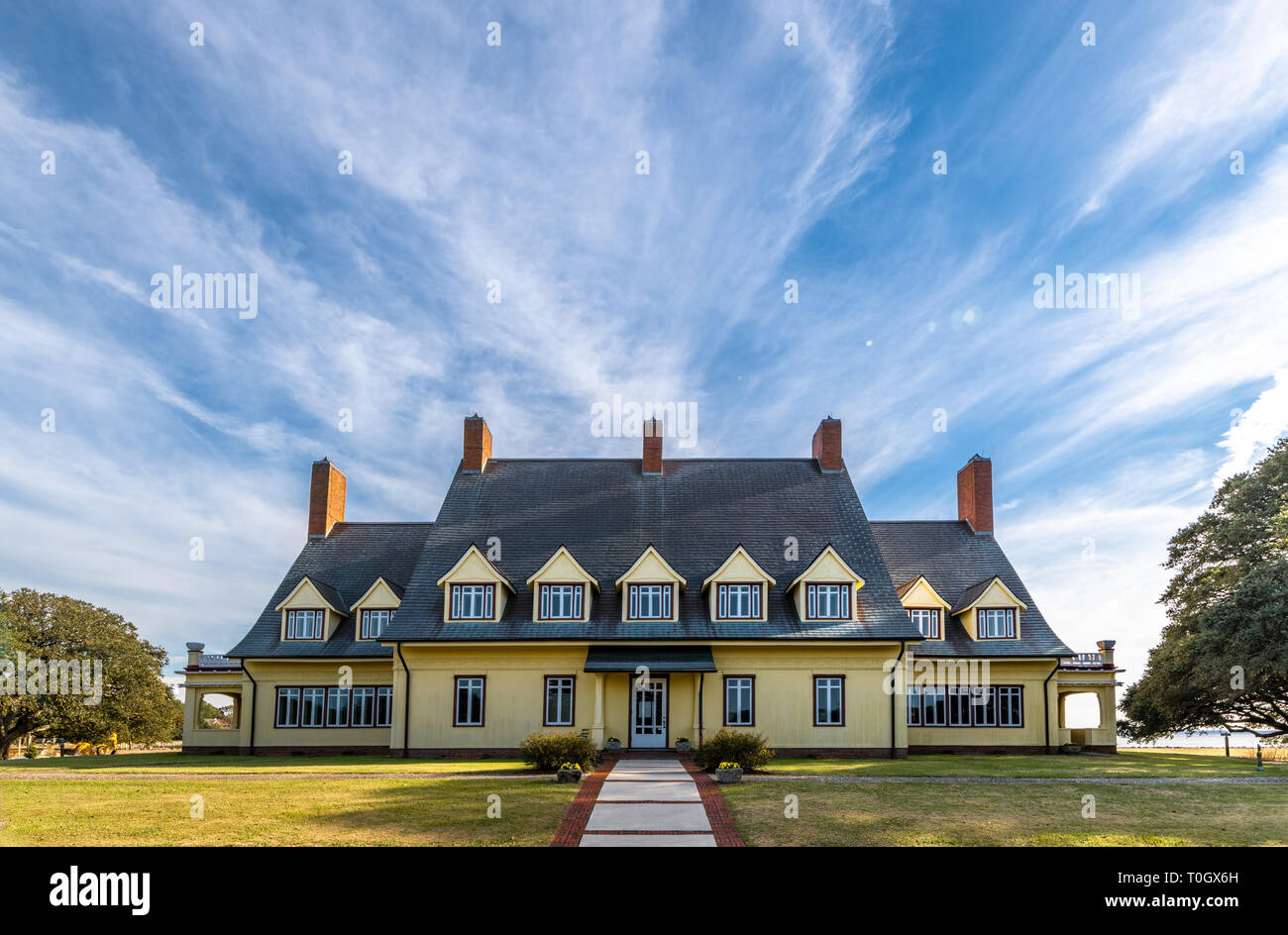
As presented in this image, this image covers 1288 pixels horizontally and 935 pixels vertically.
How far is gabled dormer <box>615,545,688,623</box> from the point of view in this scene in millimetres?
29016

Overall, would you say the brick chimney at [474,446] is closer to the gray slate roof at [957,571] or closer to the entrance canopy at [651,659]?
the entrance canopy at [651,659]

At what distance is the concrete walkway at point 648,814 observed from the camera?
13.3m

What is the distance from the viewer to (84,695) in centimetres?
4134

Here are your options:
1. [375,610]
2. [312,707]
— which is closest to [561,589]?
[375,610]

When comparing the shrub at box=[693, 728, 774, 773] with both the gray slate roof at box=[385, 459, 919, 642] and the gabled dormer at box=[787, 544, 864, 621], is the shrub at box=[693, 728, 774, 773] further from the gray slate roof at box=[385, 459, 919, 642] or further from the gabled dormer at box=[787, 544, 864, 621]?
the gabled dormer at box=[787, 544, 864, 621]

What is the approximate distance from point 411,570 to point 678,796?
1988cm

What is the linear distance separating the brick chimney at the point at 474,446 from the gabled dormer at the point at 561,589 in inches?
295

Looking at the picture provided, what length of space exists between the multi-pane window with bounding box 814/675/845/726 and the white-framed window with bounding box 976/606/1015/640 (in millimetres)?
6803

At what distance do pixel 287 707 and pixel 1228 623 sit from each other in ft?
106

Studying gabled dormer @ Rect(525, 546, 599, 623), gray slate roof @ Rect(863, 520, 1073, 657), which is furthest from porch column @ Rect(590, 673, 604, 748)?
gray slate roof @ Rect(863, 520, 1073, 657)

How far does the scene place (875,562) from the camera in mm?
31000
